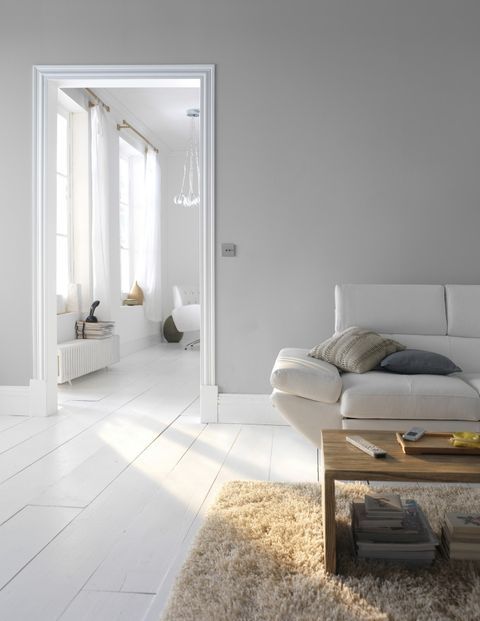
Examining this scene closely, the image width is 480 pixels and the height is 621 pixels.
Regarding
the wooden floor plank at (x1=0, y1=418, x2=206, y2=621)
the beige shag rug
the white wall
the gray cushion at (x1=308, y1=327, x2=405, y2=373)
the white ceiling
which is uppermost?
the white ceiling

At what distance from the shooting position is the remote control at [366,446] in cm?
185

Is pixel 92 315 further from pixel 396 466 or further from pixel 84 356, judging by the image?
pixel 396 466

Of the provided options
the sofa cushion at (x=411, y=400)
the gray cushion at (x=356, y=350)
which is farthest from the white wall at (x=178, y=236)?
the sofa cushion at (x=411, y=400)

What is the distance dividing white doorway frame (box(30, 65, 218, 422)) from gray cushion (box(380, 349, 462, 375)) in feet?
4.07

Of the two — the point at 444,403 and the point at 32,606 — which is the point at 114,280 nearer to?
the point at 444,403

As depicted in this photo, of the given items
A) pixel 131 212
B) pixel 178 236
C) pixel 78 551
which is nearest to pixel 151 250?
pixel 131 212

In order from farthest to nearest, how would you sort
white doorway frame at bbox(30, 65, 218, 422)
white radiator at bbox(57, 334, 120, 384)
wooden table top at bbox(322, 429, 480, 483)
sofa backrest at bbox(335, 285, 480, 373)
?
white radiator at bbox(57, 334, 120, 384) → white doorway frame at bbox(30, 65, 218, 422) → sofa backrest at bbox(335, 285, 480, 373) → wooden table top at bbox(322, 429, 480, 483)

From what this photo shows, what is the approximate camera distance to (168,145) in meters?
8.95

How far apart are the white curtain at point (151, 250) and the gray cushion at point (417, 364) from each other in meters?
5.27

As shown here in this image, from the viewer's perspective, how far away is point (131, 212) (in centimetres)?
799

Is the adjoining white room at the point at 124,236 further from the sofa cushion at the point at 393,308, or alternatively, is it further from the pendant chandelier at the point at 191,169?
the sofa cushion at the point at 393,308

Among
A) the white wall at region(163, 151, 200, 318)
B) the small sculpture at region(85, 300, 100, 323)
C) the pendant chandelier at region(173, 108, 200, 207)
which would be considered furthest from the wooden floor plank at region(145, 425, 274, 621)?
the white wall at region(163, 151, 200, 318)

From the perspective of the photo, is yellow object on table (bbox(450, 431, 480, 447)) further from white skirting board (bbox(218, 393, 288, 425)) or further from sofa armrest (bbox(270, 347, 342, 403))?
white skirting board (bbox(218, 393, 288, 425))

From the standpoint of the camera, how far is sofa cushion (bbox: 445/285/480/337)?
3424mm
